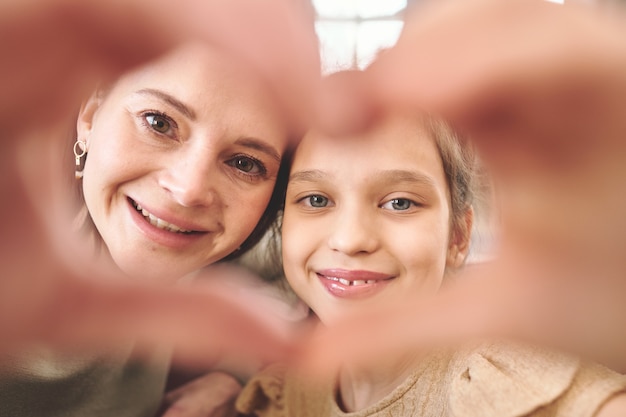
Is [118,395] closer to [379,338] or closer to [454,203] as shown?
[379,338]

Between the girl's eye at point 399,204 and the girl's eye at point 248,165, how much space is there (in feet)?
0.35

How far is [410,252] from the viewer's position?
1.60ft

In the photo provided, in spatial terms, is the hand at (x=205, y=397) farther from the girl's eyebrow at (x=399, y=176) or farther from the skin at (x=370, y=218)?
the girl's eyebrow at (x=399, y=176)

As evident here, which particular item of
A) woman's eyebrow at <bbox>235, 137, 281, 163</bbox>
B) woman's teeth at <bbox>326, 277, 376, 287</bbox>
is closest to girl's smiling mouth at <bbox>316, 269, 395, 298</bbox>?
woman's teeth at <bbox>326, 277, 376, 287</bbox>

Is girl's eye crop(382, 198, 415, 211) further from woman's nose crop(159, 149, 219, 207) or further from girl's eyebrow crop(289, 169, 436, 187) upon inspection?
woman's nose crop(159, 149, 219, 207)

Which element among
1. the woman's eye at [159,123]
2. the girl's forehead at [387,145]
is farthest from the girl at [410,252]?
the woman's eye at [159,123]

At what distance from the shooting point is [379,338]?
52cm

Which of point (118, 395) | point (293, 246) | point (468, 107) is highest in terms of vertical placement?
point (468, 107)

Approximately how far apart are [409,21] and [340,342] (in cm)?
27

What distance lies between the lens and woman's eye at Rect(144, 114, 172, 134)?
1.56 feet

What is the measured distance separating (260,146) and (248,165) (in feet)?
0.07

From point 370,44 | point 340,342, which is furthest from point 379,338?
point 370,44

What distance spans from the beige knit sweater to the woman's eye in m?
0.23

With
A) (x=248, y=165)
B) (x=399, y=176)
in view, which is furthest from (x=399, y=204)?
(x=248, y=165)
